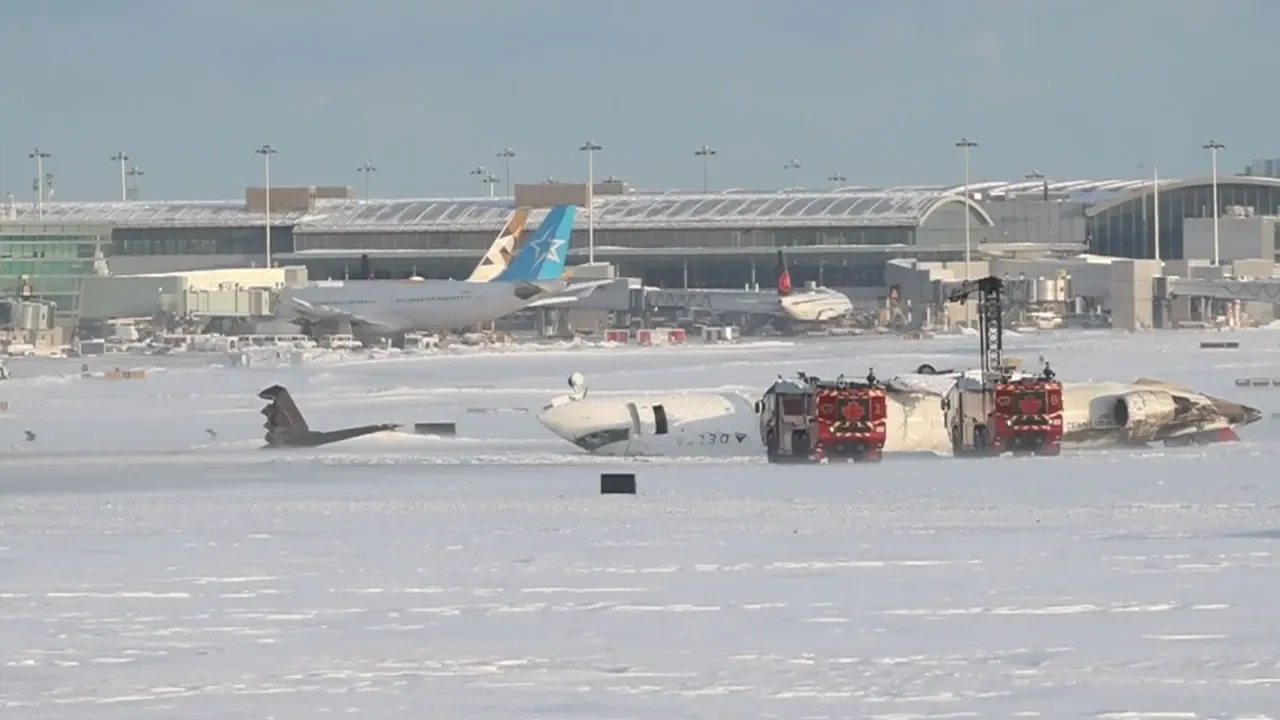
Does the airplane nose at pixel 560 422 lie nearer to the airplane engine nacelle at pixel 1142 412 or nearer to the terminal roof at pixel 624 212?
the airplane engine nacelle at pixel 1142 412

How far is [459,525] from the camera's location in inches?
1083

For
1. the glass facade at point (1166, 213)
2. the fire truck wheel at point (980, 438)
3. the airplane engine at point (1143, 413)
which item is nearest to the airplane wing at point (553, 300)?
the airplane engine at point (1143, 413)

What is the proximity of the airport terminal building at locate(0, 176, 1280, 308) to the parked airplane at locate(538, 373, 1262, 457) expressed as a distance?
11872 centimetres

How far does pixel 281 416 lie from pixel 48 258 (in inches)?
3561

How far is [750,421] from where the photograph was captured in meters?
41.7

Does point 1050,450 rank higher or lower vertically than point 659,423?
lower

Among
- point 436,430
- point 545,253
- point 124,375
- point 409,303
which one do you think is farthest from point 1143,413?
point 409,303

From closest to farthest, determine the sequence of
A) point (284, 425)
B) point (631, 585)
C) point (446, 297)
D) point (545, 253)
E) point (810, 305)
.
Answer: point (631, 585) < point (284, 425) < point (446, 297) < point (545, 253) < point (810, 305)

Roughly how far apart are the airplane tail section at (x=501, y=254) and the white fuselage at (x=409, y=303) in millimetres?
5767

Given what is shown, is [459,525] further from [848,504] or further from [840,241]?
[840,241]

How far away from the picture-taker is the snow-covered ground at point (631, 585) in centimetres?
1514

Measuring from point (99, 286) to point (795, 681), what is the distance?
11563 cm

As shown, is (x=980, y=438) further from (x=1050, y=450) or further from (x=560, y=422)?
(x=560, y=422)

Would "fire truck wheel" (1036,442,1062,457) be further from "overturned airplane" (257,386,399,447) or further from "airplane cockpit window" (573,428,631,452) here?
"overturned airplane" (257,386,399,447)
